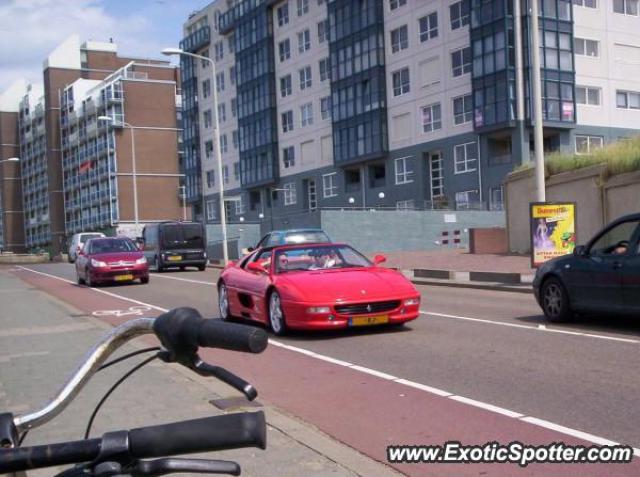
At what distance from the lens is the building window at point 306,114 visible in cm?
6172

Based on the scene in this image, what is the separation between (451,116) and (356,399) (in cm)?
4289

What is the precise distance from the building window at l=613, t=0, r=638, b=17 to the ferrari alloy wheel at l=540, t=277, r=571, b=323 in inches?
1649

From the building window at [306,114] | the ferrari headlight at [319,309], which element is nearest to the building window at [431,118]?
the building window at [306,114]

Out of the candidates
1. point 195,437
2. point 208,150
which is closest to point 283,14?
point 208,150

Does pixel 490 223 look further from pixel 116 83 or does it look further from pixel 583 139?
pixel 116 83

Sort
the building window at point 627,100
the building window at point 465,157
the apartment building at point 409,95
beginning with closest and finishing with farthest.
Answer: the apartment building at point 409,95
the building window at point 465,157
the building window at point 627,100

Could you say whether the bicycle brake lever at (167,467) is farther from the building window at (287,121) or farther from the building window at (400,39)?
the building window at (287,121)

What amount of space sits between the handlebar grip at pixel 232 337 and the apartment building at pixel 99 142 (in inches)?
3159

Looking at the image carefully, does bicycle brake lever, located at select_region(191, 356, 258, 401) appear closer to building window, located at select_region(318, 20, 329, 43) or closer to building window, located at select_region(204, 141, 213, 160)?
building window, located at select_region(318, 20, 329, 43)

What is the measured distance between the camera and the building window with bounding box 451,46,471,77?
4628 cm

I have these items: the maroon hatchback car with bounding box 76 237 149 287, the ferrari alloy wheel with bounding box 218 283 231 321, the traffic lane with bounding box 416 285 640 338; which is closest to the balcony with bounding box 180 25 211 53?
the maroon hatchback car with bounding box 76 237 149 287

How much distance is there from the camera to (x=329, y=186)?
2357 inches

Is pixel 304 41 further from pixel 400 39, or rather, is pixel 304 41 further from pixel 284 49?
pixel 400 39

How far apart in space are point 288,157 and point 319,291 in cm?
5528
